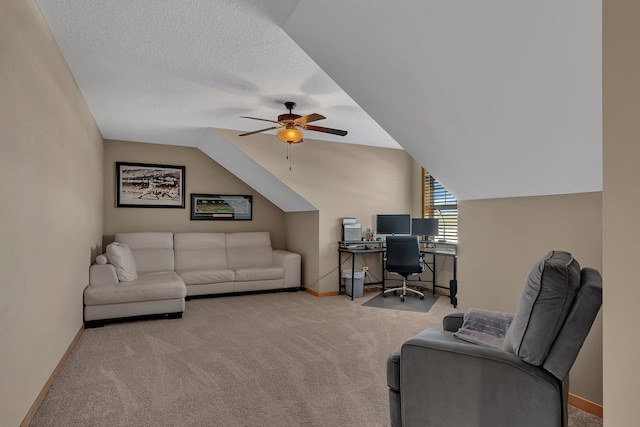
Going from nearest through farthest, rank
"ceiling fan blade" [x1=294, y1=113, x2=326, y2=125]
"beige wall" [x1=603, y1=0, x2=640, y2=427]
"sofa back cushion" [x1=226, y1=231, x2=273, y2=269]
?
1. "beige wall" [x1=603, y1=0, x2=640, y2=427]
2. "ceiling fan blade" [x1=294, y1=113, x2=326, y2=125]
3. "sofa back cushion" [x1=226, y1=231, x2=273, y2=269]

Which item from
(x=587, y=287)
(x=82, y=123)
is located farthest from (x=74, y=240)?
(x=587, y=287)

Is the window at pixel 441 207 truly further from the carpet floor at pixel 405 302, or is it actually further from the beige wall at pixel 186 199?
the beige wall at pixel 186 199

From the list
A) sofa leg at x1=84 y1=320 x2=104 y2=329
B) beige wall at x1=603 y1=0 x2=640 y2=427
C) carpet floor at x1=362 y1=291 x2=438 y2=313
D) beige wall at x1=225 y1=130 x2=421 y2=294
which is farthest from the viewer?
beige wall at x1=225 y1=130 x2=421 y2=294

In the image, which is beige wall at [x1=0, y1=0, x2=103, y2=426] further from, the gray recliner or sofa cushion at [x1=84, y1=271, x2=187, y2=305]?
the gray recliner

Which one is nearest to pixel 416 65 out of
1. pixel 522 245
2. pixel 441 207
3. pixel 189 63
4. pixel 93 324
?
pixel 522 245

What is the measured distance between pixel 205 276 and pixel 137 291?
133 cm

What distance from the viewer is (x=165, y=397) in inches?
96.0

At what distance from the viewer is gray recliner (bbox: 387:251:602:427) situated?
1.43 meters

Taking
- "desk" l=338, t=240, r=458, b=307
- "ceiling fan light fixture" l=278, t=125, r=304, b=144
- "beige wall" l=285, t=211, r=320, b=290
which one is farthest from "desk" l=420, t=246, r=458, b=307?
"ceiling fan light fixture" l=278, t=125, r=304, b=144

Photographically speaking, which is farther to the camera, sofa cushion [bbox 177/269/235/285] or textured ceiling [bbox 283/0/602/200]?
sofa cushion [bbox 177/269/235/285]

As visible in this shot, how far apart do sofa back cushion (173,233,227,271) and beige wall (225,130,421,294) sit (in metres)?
1.53

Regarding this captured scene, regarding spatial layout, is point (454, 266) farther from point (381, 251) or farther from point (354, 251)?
point (354, 251)

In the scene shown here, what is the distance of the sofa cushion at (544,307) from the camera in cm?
143

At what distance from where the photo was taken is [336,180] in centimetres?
582
